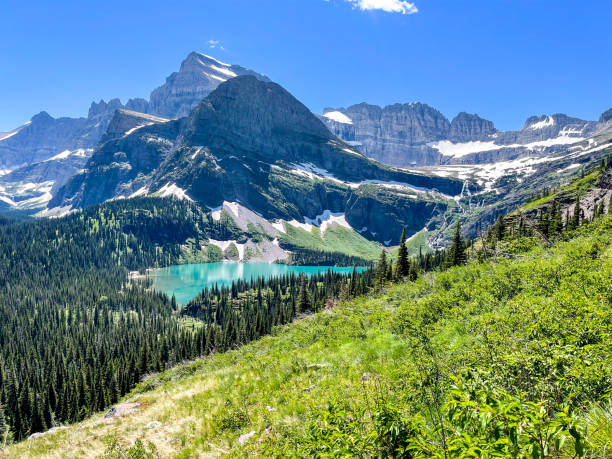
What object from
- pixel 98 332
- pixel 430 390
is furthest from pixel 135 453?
pixel 98 332

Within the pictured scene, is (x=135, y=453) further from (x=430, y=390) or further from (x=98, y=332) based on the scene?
(x=98, y=332)

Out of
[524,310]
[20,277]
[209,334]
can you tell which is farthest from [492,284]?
[20,277]

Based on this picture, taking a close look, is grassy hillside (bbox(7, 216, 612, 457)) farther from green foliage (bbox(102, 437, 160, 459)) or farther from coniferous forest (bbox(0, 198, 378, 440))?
coniferous forest (bbox(0, 198, 378, 440))

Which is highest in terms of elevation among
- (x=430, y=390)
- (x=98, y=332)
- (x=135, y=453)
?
(x=430, y=390)

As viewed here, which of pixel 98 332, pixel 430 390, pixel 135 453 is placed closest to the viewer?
pixel 430 390

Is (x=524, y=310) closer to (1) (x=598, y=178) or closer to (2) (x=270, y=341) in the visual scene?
(2) (x=270, y=341)

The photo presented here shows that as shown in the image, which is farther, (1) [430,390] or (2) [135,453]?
(2) [135,453]

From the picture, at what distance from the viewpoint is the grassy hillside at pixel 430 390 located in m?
4.12

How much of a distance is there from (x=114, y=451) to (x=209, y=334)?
86.7 metres

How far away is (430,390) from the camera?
314 inches

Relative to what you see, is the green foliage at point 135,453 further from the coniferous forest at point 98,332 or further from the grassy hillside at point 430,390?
the coniferous forest at point 98,332

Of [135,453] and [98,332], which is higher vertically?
[135,453]

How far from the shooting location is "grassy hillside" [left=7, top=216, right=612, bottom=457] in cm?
412

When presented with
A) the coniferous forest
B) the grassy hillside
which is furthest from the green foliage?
the coniferous forest
